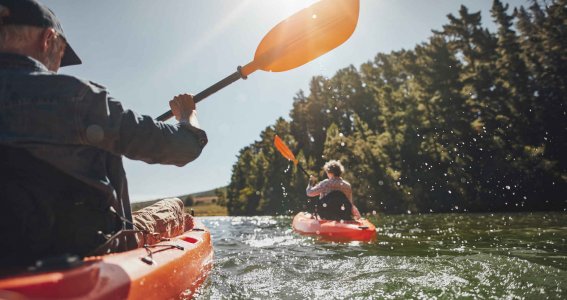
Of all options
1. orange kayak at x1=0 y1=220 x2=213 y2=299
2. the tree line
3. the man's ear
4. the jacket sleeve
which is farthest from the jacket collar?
the tree line

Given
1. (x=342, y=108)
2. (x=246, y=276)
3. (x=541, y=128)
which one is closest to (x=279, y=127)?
(x=342, y=108)

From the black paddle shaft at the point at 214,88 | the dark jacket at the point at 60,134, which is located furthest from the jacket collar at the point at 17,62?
the black paddle shaft at the point at 214,88

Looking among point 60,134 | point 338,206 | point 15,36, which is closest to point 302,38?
point 15,36

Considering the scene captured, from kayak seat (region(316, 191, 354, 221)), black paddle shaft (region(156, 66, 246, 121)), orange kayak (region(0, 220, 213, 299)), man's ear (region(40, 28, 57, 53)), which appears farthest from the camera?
kayak seat (region(316, 191, 354, 221))

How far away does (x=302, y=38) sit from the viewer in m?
→ 3.47

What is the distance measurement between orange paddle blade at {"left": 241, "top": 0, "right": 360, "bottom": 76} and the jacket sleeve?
161 centimetres

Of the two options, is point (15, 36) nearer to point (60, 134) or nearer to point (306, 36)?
point (60, 134)

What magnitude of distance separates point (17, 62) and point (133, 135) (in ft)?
2.02

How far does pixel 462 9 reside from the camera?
23.9 metres

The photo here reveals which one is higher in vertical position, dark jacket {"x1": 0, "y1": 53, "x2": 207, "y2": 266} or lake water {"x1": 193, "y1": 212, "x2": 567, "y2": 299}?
dark jacket {"x1": 0, "y1": 53, "x2": 207, "y2": 266}

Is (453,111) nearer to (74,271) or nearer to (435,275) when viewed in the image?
(435,275)

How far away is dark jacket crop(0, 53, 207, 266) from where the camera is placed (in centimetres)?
143

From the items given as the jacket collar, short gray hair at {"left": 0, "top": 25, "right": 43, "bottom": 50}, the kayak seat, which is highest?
short gray hair at {"left": 0, "top": 25, "right": 43, "bottom": 50}

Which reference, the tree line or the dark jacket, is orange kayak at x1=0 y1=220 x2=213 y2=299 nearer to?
the dark jacket
